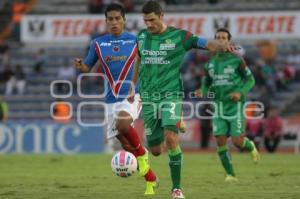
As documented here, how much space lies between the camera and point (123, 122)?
13141 millimetres

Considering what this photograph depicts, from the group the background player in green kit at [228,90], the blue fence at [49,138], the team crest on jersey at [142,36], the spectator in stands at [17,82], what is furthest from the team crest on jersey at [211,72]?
the spectator in stands at [17,82]

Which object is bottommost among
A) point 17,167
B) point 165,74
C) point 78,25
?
point 17,167

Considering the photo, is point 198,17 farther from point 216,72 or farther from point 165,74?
point 165,74

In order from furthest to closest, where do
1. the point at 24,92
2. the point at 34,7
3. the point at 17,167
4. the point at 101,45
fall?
1. the point at 34,7
2. the point at 24,92
3. the point at 17,167
4. the point at 101,45

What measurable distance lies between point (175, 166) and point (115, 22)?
262 cm

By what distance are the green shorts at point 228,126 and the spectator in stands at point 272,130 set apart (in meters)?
11.9

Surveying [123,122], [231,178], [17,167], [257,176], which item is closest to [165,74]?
[123,122]

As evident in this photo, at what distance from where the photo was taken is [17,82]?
33.7m

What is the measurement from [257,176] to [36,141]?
1350 centimetres

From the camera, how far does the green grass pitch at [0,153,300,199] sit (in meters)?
12.6

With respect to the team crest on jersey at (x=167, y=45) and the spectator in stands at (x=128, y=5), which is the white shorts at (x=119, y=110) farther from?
the spectator in stands at (x=128, y=5)

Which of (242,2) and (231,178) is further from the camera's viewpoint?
(242,2)

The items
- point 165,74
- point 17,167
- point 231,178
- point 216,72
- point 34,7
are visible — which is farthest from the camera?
point 34,7

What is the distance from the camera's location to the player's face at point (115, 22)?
520 inches
